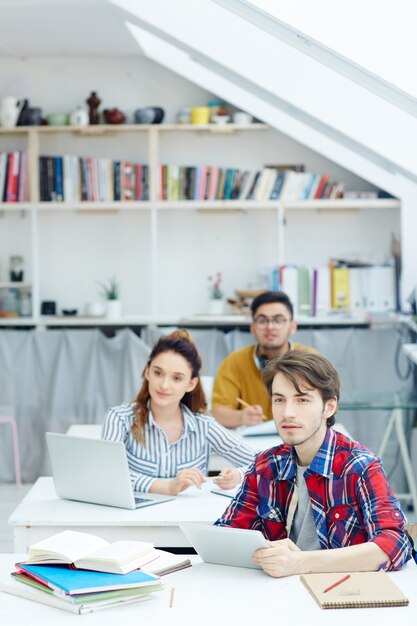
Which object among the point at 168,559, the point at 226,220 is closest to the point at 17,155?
the point at 226,220

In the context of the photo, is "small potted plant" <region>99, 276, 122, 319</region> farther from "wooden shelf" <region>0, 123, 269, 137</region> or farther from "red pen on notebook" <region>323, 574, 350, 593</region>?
"red pen on notebook" <region>323, 574, 350, 593</region>

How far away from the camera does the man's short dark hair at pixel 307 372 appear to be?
2.48 metres

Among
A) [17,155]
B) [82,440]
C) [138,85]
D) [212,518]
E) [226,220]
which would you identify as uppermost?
[138,85]

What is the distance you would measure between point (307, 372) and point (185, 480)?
2.80ft

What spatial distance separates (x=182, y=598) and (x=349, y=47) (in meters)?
1.76

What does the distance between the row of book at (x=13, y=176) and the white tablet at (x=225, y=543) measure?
486 centimetres

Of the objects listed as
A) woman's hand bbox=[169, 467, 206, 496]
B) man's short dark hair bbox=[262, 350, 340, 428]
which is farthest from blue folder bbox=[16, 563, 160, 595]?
woman's hand bbox=[169, 467, 206, 496]

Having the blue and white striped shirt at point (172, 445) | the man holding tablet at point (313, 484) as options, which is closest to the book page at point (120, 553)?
the man holding tablet at point (313, 484)

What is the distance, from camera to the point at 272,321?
181 inches

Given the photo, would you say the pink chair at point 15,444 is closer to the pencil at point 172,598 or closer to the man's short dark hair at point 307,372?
the man's short dark hair at point 307,372

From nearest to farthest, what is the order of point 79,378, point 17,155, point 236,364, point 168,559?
point 168,559 → point 236,364 → point 79,378 → point 17,155

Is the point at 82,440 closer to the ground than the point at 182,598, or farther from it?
farther from it

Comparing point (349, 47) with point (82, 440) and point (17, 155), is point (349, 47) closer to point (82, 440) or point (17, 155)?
point (82, 440)

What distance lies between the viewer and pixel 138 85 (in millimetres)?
7062
